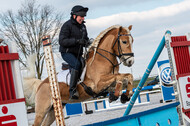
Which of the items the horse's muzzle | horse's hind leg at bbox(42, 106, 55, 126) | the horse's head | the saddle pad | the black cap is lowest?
horse's hind leg at bbox(42, 106, 55, 126)

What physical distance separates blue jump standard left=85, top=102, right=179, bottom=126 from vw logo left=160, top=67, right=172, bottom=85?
25.3ft

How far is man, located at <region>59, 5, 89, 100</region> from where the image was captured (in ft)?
24.0

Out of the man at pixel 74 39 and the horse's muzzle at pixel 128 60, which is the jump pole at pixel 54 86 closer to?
the man at pixel 74 39

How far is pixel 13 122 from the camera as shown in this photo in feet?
13.4

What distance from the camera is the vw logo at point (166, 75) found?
13478 mm

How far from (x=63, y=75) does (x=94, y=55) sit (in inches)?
34.0

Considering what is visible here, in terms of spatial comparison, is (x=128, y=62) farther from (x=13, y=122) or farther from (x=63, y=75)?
(x=13, y=122)

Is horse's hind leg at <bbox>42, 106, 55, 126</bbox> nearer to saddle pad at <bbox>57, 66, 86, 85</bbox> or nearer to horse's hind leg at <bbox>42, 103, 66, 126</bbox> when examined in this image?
horse's hind leg at <bbox>42, 103, 66, 126</bbox>

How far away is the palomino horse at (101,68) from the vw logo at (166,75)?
6.16m

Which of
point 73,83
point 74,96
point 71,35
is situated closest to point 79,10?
point 71,35

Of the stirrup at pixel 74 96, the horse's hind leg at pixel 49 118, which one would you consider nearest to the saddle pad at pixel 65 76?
the stirrup at pixel 74 96

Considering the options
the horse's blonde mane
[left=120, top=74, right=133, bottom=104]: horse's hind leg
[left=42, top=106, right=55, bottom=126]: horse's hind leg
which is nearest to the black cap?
the horse's blonde mane

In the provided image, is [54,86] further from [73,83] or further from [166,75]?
[166,75]

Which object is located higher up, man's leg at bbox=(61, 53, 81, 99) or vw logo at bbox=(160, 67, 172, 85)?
man's leg at bbox=(61, 53, 81, 99)
